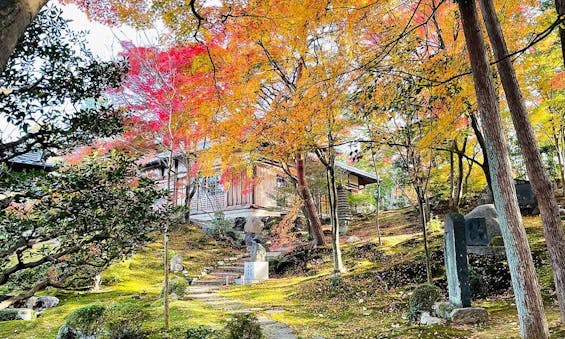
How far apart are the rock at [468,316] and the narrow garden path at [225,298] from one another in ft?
8.81

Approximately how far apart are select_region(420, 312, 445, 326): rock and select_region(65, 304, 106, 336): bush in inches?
227

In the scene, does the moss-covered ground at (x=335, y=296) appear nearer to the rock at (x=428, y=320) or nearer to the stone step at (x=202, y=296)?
the rock at (x=428, y=320)

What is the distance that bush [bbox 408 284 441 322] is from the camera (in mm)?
6590

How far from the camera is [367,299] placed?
30.0ft

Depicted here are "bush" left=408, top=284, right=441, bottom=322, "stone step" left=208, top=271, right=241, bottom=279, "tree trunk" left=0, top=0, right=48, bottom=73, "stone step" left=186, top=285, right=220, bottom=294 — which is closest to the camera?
"tree trunk" left=0, top=0, right=48, bottom=73

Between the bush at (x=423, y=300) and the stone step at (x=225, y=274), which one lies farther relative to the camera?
the stone step at (x=225, y=274)

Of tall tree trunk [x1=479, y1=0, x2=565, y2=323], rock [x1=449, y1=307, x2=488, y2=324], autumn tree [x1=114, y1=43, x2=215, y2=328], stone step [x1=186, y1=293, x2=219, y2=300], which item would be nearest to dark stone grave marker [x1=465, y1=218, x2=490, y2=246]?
rock [x1=449, y1=307, x2=488, y2=324]

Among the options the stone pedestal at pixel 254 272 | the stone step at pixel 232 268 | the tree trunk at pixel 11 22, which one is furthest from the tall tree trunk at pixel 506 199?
the stone step at pixel 232 268

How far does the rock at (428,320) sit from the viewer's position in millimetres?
6012

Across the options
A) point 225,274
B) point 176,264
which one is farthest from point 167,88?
point 225,274

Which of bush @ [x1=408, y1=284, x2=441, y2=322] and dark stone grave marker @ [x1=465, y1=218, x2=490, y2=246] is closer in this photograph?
bush @ [x1=408, y1=284, x2=441, y2=322]

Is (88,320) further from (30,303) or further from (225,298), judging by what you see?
(30,303)

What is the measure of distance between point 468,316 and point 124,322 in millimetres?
5825

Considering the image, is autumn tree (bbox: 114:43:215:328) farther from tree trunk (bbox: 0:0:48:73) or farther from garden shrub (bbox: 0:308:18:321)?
tree trunk (bbox: 0:0:48:73)
